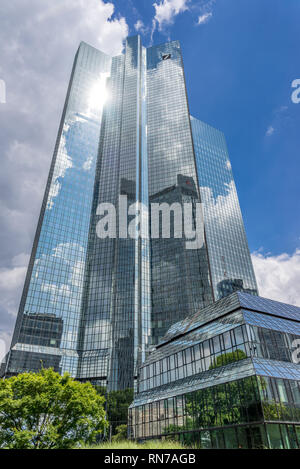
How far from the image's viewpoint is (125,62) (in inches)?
7362

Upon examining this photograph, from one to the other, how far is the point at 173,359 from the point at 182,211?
318 feet

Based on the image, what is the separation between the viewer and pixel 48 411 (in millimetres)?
32469

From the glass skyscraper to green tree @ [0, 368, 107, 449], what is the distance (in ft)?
230

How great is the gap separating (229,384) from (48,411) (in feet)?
66.4

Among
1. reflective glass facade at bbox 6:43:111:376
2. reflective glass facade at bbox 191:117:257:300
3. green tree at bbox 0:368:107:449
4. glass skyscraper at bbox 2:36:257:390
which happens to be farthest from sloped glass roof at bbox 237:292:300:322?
reflective glass facade at bbox 6:43:111:376

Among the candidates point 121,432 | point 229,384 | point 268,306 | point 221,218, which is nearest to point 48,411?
point 229,384

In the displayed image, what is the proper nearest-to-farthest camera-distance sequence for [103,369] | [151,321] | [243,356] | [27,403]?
1. [27,403]
2. [243,356]
3. [103,369]
4. [151,321]

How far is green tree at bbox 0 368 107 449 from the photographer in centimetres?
3095

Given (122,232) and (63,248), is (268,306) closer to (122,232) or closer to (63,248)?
(122,232)

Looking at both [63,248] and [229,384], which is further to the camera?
[63,248]

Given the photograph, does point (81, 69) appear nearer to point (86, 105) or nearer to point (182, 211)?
point (86, 105)

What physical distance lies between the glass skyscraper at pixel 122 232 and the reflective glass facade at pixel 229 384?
55198 mm
